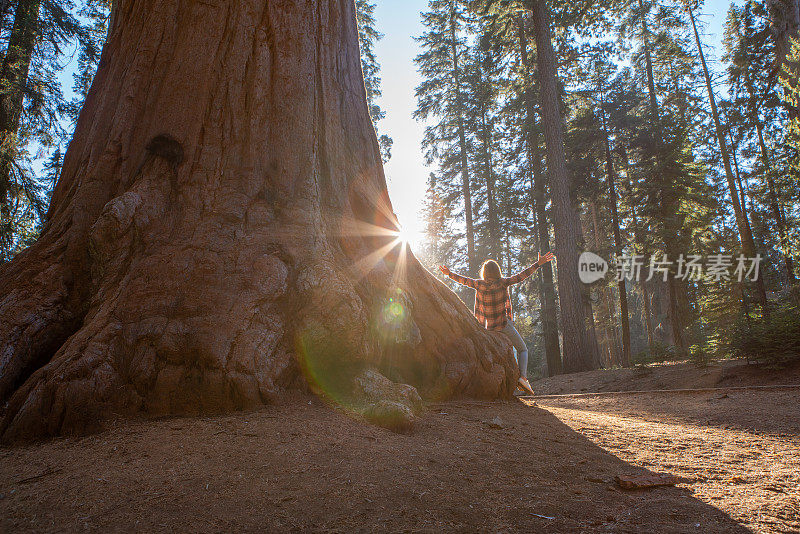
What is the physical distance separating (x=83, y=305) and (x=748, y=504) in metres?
5.27

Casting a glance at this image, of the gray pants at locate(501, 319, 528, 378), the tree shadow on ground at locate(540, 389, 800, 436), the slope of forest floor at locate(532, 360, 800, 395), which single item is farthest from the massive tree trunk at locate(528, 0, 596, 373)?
the gray pants at locate(501, 319, 528, 378)

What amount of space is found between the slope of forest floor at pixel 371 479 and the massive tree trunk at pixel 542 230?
1561 centimetres

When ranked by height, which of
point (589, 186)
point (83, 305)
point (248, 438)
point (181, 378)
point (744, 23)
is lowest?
point (248, 438)

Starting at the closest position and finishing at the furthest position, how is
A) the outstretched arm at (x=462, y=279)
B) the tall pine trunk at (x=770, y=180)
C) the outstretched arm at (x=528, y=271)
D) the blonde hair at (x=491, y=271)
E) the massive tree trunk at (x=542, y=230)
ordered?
the outstretched arm at (x=528, y=271) → the blonde hair at (x=491, y=271) → the outstretched arm at (x=462, y=279) → the tall pine trunk at (x=770, y=180) → the massive tree trunk at (x=542, y=230)

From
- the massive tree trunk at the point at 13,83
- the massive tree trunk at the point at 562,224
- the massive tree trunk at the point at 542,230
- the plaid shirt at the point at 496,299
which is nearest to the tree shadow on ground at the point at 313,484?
the plaid shirt at the point at 496,299

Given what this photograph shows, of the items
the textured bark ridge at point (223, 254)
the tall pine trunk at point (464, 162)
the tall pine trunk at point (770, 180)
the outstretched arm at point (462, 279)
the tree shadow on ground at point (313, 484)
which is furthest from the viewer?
the tall pine trunk at point (464, 162)

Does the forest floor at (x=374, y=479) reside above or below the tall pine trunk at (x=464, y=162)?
below

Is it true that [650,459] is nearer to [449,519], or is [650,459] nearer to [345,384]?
[449,519]

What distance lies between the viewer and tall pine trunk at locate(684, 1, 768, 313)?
58.9 feet

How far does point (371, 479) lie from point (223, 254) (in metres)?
2.46

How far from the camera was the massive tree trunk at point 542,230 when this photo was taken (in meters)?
18.3

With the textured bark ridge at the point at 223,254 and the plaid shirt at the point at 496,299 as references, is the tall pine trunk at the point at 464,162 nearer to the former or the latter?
the plaid shirt at the point at 496,299

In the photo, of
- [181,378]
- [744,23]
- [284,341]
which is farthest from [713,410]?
[744,23]

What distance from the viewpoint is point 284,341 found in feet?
11.8
